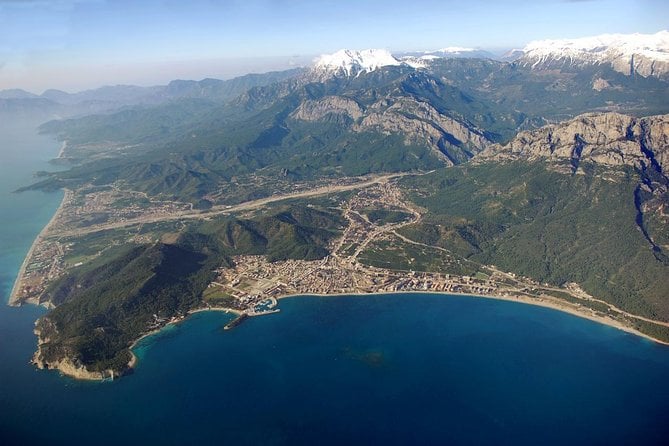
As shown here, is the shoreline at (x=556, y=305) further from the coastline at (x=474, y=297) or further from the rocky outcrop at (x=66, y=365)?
the rocky outcrop at (x=66, y=365)

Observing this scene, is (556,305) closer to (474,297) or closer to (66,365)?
(474,297)

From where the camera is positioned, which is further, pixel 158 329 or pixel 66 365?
pixel 158 329

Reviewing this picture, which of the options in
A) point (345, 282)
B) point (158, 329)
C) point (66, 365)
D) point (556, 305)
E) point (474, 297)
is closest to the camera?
point (66, 365)

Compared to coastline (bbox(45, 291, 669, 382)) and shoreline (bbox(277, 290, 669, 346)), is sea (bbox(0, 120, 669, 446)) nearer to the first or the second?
coastline (bbox(45, 291, 669, 382))

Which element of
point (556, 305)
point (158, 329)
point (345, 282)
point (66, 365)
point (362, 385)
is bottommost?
point (556, 305)

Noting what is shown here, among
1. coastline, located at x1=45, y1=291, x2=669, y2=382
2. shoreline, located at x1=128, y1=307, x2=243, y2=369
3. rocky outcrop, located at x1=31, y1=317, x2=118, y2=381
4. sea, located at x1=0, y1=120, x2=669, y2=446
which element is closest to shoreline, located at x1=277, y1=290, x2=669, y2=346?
coastline, located at x1=45, y1=291, x2=669, y2=382

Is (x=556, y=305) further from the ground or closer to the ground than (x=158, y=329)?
closer to the ground

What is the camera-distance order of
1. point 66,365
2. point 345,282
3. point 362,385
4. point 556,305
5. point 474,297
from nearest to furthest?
point 362,385
point 66,365
point 556,305
point 474,297
point 345,282

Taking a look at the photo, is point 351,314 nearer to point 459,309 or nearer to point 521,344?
point 459,309

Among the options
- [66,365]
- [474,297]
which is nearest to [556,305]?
[474,297]
